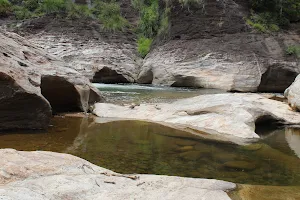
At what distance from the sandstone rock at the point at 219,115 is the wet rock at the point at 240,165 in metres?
1.29

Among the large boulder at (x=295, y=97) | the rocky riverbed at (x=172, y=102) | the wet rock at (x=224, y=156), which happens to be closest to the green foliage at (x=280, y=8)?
the rocky riverbed at (x=172, y=102)

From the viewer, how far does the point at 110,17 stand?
3256cm

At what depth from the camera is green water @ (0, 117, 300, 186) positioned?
4164 mm

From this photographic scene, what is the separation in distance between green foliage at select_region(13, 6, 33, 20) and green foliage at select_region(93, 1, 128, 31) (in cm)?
665

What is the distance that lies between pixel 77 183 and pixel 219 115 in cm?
503

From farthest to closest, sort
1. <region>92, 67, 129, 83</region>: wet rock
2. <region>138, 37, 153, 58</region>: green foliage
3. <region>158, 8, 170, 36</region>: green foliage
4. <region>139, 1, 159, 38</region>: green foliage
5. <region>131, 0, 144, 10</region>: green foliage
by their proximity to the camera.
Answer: <region>131, 0, 144, 10</region>: green foliage < <region>139, 1, 159, 38</region>: green foliage < <region>138, 37, 153, 58</region>: green foliage < <region>158, 8, 170, 36</region>: green foliage < <region>92, 67, 129, 83</region>: wet rock

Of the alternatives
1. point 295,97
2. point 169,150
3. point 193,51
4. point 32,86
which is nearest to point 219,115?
point 169,150

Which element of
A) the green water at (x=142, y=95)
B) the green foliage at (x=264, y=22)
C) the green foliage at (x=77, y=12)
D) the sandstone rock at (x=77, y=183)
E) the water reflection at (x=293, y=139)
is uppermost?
the green foliage at (x=264, y=22)

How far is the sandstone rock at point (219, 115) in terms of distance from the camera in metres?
6.63

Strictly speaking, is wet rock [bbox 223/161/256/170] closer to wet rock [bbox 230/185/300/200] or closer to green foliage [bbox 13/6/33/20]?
wet rock [bbox 230/185/300/200]

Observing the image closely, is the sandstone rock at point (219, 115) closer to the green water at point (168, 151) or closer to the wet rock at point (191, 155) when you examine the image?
the green water at point (168, 151)

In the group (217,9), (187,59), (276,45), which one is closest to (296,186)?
(187,59)

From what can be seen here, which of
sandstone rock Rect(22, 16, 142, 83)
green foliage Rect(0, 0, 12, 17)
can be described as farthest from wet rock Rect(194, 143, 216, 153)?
green foliage Rect(0, 0, 12, 17)

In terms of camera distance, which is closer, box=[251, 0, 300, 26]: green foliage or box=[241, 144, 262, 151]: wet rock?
box=[241, 144, 262, 151]: wet rock
